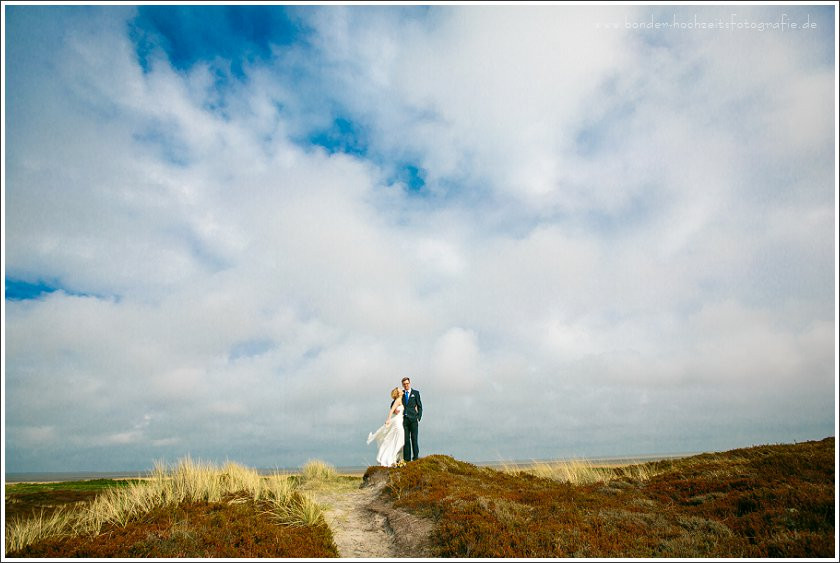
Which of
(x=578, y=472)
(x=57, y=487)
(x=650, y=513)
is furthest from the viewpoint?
(x=57, y=487)

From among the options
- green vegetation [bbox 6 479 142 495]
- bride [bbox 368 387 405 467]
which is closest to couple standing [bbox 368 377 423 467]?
bride [bbox 368 387 405 467]

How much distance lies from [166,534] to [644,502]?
11317 millimetres

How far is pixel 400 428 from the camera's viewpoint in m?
19.5

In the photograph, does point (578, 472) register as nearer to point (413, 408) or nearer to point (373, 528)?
point (413, 408)

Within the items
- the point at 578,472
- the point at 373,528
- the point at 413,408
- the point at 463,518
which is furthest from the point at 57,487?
the point at 578,472

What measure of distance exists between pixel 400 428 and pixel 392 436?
0.51 m

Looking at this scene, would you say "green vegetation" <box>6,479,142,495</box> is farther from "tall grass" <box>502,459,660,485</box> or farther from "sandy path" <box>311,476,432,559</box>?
"tall grass" <box>502,459,660,485</box>

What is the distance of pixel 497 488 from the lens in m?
15.1

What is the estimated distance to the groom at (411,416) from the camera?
748 inches

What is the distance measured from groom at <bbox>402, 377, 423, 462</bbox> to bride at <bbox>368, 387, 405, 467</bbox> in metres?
0.28

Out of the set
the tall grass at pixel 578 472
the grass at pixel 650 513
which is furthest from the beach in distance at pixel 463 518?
the tall grass at pixel 578 472

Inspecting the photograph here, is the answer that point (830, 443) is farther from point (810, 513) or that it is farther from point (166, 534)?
point (166, 534)

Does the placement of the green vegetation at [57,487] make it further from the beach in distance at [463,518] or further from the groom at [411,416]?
the groom at [411,416]

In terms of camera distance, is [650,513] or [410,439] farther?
[410,439]
